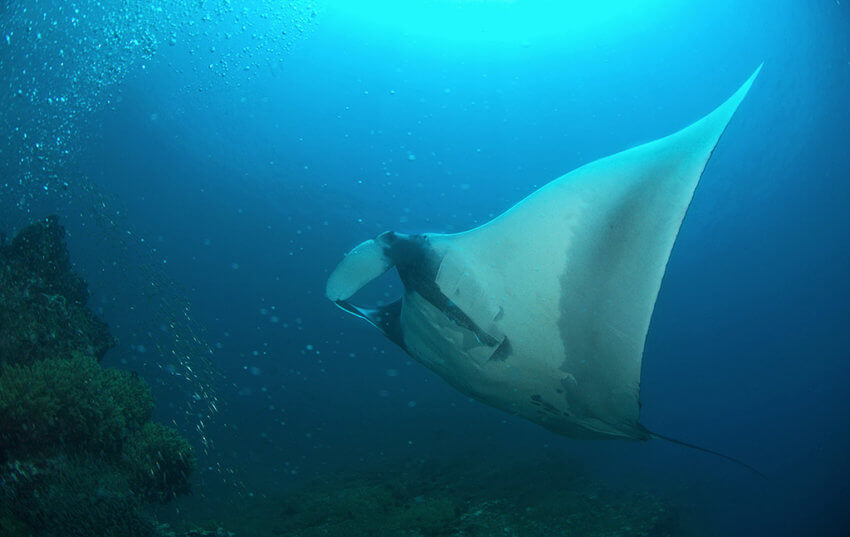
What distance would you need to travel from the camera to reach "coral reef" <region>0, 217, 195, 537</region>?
122 inches

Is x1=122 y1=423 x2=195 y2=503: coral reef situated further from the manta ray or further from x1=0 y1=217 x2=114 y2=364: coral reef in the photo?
the manta ray

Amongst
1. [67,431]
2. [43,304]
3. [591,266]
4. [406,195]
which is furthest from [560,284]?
[406,195]

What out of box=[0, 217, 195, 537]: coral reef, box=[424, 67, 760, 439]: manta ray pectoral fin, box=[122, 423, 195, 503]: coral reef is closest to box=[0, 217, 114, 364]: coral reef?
box=[0, 217, 195, 537]: coral reef

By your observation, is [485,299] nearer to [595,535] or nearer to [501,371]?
[501,371]

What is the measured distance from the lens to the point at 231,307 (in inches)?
848

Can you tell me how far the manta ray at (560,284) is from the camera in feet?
8.09

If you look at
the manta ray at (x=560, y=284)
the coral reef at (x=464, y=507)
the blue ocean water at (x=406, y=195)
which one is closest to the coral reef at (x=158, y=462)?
the coral reef at (x=464, y=507)

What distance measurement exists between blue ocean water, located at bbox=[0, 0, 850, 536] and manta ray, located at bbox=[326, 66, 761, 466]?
9127 mm

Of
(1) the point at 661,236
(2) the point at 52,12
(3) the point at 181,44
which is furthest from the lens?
(3) the point at 181,44

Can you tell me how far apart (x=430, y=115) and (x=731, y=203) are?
49.1 feet

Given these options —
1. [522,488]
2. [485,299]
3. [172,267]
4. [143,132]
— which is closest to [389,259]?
[485,299]

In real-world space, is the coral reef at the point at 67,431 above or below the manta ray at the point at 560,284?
below

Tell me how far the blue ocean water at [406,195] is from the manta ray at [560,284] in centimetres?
913

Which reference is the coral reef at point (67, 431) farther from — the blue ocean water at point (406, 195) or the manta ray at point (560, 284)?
the blue ocean water at point (406, 195)
